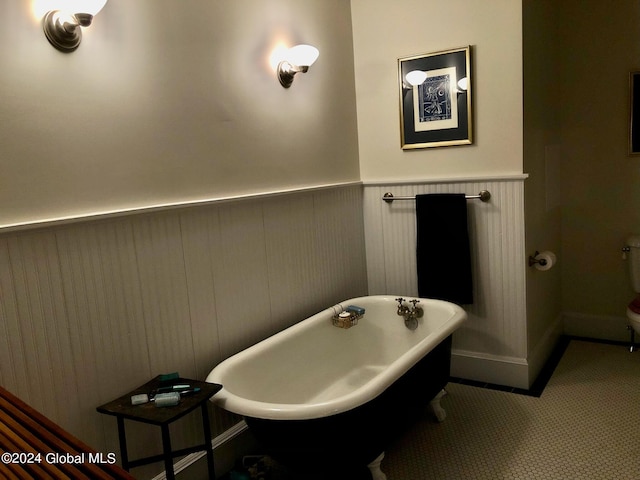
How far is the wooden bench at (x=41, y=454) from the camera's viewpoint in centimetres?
102

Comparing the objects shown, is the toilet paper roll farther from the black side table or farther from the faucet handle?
the black side table

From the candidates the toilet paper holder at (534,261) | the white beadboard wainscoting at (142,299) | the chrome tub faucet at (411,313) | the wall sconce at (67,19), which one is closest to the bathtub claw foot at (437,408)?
the chrome tub faucet at (411,313)

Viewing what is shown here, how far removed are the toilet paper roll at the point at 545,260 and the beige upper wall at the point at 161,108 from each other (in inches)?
50.9

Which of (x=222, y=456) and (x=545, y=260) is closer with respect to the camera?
(x=222, y=456)

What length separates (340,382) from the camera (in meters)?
2.75

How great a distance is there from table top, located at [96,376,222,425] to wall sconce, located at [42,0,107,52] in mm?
1182

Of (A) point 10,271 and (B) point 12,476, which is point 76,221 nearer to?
(A) point 10,271

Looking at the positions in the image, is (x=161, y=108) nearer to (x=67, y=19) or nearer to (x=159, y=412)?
(x=67, y=19)

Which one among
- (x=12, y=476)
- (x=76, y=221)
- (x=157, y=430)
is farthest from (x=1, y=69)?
(x=157, y=430)

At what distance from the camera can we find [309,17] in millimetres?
2889

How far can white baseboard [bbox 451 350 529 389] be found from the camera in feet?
9.79

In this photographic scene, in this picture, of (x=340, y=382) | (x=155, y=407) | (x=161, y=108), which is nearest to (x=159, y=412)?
(x=155, y=407)

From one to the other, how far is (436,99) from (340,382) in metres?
1.67

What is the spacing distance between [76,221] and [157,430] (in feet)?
2.81
